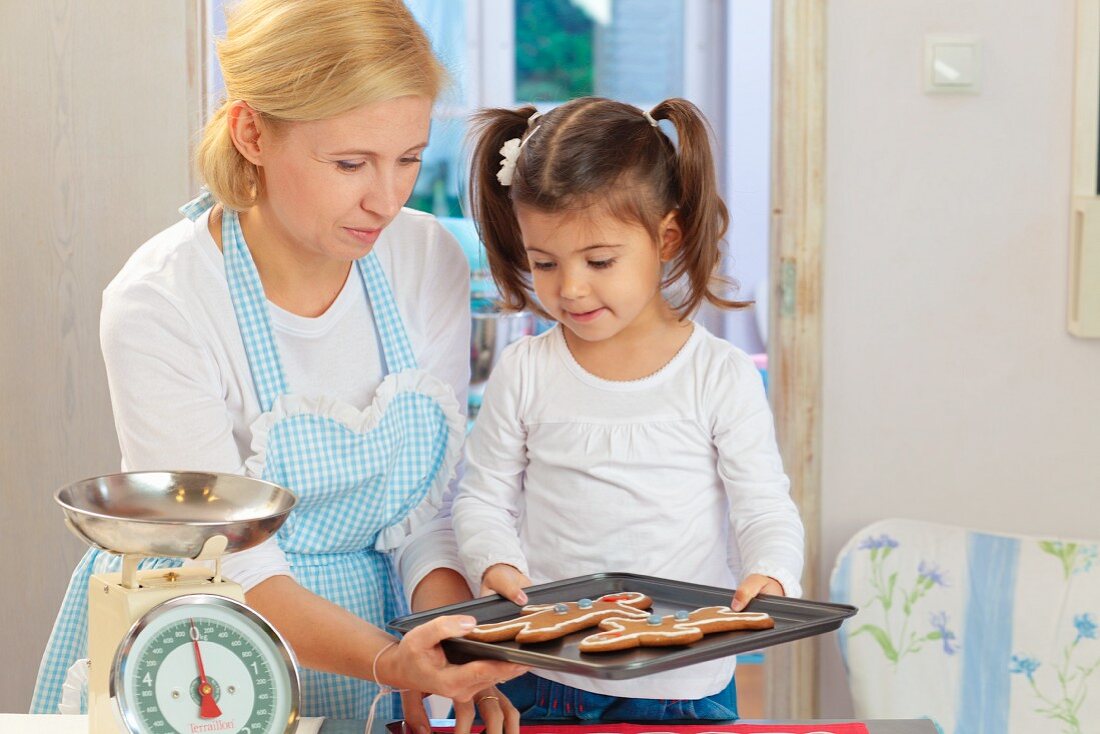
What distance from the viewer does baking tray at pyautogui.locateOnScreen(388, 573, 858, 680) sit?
1.06 meters

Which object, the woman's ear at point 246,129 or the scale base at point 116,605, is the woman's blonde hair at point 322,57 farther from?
the scale base at point 116,605

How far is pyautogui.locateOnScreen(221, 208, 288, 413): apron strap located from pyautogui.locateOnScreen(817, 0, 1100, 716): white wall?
124 centimetres

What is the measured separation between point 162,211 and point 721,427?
134 centimetres

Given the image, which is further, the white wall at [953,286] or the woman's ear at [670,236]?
the white wall at [953,286]

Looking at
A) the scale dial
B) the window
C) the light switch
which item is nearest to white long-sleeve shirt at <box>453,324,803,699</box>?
the scale dial

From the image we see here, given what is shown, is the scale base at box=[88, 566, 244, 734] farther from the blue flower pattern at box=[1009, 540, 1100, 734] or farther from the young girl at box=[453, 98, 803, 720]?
the blue flower pattern at box=[1009, 540, 1100, 734]

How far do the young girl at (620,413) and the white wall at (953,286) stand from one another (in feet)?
2.90

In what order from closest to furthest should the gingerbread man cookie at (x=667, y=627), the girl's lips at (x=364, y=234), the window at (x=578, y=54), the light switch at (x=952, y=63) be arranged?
the gingerbread man cookie at (x=667, y=627) < the girl's lips at (x=364, y=234) < the light switch at (x=952, y=63) < the window at (x=578, y=54)

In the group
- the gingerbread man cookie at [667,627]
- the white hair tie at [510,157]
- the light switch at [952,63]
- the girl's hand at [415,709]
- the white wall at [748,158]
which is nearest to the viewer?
the gingerbread man cookie at [667,627]

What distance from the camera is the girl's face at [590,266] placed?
58.9 inches

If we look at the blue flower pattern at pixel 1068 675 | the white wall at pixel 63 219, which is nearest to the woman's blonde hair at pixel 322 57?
the white wall at pixel 63 219

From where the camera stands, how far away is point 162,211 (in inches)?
93.8

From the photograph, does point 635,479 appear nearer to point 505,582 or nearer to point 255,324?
point 505,582

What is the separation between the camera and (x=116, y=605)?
1.07 m
